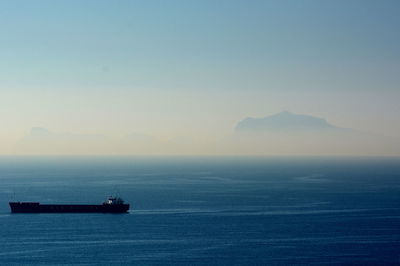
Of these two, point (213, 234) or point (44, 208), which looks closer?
point (213, 234)

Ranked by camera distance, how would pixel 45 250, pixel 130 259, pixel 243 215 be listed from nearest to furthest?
pixel 130 259
pixel 45 250
pixel 243 215

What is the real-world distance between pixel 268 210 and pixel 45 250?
64465 mm

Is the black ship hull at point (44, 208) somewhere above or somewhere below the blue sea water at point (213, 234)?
above

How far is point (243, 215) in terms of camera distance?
14138 centimetres

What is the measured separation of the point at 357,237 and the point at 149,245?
34223 millimetres

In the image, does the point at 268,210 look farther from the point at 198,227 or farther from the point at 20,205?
the point at 20,205

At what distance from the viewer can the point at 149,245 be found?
4070 inches

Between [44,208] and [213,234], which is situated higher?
[44,208]

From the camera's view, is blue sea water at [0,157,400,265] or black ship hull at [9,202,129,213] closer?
blue sea water at [0,157,400,265]

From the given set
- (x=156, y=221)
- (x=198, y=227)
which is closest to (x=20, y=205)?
(x=156, y=221)

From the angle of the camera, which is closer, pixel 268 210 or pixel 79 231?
pixel 79 231

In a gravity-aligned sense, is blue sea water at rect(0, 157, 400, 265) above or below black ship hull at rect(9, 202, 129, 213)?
below

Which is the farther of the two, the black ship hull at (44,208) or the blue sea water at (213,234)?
the black ship hull at (44,208)

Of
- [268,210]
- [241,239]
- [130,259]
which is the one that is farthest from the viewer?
[268,210]
